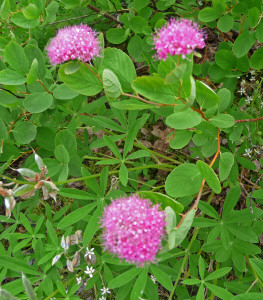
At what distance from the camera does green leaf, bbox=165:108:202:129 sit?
3.26ft

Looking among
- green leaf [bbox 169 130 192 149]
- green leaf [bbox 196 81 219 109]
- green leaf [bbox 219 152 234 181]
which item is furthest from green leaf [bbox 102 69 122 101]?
green leaf [bbox 219 152 234 181]

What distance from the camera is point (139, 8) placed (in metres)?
1.81

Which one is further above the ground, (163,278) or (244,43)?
(244,43)

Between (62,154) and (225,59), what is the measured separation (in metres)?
0.96

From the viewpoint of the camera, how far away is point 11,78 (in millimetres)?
1335

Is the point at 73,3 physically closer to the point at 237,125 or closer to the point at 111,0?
the point at 111,0

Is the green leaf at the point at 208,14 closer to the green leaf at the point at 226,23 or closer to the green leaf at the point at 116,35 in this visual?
the green leaf at the point at 226,23

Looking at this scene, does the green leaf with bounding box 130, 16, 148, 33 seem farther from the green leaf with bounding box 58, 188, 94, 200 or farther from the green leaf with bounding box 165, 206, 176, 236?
the green leaf with bounding box 165, 206, 176, 236

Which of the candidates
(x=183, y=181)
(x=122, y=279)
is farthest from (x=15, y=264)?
(x=183, y=181)

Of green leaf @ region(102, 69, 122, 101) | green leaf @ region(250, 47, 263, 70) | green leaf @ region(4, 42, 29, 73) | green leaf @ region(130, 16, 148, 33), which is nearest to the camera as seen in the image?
green leaf @ region(102, 69, 122, 101)

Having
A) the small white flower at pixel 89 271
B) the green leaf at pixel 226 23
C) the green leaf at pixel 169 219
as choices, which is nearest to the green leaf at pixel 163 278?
the small white flower at pixel 89 271

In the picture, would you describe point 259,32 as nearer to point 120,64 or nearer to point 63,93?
point 120,64

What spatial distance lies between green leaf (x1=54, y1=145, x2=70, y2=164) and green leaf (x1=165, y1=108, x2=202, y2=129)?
0.59m

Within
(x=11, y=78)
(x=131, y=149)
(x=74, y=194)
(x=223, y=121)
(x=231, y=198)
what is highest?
(x=11, y=78)
